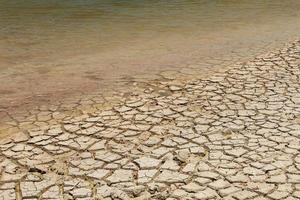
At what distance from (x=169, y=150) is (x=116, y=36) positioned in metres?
5.89

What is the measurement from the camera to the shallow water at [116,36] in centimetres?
644

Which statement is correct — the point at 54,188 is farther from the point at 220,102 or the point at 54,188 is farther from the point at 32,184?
the point at 220,102

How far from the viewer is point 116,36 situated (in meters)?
9.26

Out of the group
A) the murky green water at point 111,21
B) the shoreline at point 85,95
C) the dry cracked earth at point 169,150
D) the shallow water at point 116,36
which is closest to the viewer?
the dry cracked earth at point 169,150

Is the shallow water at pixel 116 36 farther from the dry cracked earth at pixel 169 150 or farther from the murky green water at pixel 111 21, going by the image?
the dry cracked earth at pixel 169 150

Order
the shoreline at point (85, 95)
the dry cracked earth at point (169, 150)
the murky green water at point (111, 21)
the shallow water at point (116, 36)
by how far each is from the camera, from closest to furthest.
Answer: the dry cracked earth at point (169, 150) < the shoreline at point (85, 95) < the shallow water at point (116, 36) < the murky green water at point (111, 21)

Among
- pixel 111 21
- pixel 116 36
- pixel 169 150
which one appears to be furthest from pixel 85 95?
pixel 111 21

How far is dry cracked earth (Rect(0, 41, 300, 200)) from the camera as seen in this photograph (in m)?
3.16

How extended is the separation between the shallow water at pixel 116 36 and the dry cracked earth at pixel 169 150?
140 centimetres

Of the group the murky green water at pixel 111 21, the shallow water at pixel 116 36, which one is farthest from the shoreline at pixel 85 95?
the murky green water at pixel 111 21

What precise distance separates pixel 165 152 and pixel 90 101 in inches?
67.3

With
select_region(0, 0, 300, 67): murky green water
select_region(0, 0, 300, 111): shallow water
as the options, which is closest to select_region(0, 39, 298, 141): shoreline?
select_region(0, 0, 300, 111): shallow water

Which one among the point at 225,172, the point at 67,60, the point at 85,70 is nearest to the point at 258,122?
the point at 225,172

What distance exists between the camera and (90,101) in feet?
16.8
